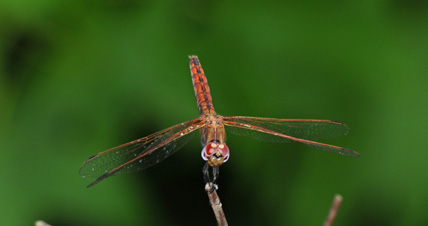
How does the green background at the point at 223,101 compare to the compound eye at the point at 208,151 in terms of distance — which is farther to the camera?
the green background at the point at 223,101

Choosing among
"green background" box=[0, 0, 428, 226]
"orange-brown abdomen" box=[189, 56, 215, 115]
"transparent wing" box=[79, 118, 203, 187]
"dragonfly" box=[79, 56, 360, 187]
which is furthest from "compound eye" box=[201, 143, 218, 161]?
"green background" box=[0, 0, 428, 226]

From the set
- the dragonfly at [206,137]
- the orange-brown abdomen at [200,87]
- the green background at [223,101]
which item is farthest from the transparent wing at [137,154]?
the green background at [223,101]

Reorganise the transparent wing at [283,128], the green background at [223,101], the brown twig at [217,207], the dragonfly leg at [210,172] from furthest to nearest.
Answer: the green background at [223,101], the transparent wing at [283,128], the dragonfly leg at [210,172], the brown twig at [217,207]

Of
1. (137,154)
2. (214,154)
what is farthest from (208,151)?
(137,154)

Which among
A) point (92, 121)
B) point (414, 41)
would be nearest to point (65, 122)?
point (92, 121)

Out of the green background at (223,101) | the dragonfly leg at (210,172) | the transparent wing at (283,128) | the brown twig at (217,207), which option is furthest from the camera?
the green background at (223,101)

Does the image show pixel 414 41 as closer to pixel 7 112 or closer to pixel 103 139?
pixel 103 139

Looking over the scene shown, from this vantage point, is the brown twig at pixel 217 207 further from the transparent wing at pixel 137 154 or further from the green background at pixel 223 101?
the green background at pixel 223 101

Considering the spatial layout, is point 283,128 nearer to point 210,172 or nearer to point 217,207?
point 210,172

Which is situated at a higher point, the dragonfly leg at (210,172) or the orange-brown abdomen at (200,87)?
the orange-brown abdomen at (200,87)
